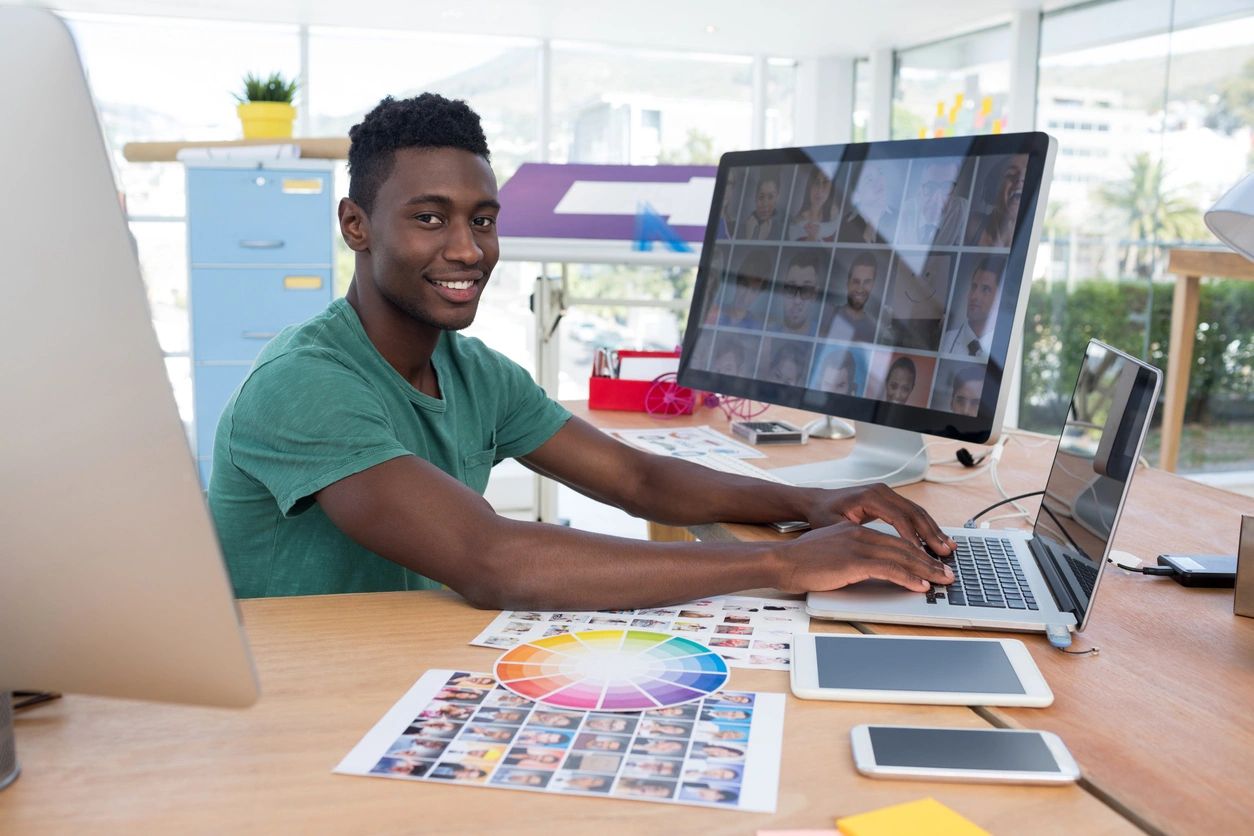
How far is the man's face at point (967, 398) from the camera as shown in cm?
148

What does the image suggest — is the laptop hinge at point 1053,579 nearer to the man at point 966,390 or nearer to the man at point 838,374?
the man at point 966,390

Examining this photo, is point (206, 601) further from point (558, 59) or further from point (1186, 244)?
point (558, 59)

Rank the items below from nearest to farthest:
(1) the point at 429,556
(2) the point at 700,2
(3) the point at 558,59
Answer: (1) the point at 429,556 < (2) the point at 700,2 < (3) the point at 558,59

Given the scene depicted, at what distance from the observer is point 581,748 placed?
80cm

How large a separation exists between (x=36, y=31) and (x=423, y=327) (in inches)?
37.0

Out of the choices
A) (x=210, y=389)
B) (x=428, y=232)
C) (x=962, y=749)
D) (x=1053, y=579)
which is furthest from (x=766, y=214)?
(x=210, y=389)

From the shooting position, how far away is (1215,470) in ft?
18.5

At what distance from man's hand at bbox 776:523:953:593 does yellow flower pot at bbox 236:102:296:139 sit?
14.1 feet

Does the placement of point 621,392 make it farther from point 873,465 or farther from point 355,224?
point 355,224

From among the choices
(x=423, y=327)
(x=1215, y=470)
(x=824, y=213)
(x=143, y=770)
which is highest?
(x=824, y=213)

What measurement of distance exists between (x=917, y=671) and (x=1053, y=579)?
33 cm

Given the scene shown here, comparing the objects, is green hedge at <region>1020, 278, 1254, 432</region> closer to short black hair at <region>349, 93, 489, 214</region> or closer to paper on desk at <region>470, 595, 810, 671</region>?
short black hair at <region>349, 93, 489, 214</region>

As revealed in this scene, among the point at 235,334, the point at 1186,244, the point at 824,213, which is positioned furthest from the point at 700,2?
the point at 824,213

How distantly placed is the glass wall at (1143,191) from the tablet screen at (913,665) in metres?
4.94
